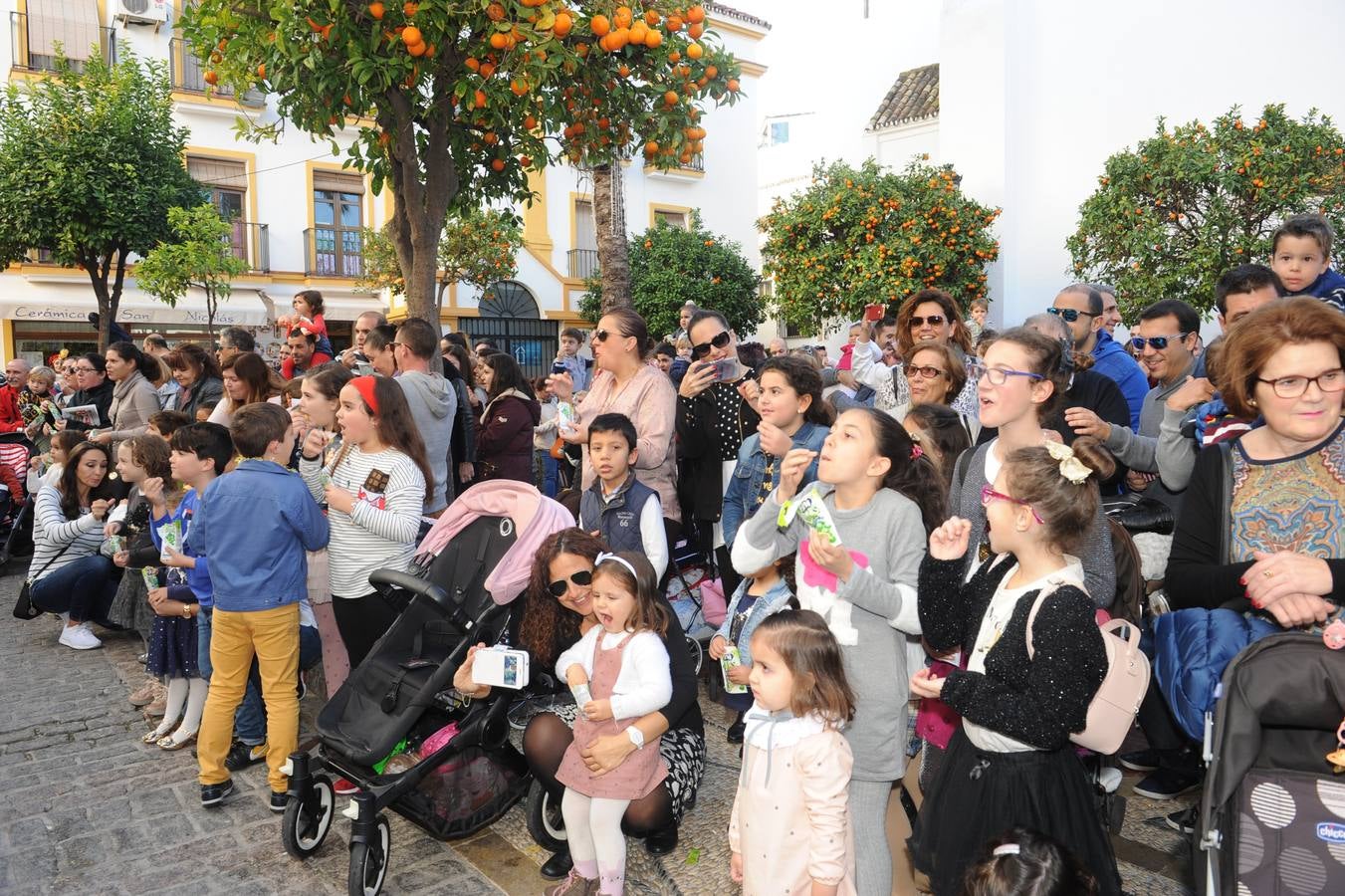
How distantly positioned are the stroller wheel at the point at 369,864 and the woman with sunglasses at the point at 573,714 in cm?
57

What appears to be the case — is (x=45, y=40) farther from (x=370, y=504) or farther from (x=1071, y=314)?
(x=1071, y=314)

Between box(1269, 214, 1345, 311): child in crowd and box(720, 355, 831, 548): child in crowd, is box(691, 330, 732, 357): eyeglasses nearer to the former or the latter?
box(720, 355, 831, 548): child in crowd

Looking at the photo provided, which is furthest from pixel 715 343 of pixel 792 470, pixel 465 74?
pixel 792 470

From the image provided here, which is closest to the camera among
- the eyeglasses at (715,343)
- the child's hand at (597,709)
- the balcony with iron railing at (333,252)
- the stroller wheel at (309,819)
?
the child's hand at (597,709)

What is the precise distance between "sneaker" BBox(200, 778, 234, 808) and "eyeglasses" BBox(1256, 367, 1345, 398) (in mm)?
4252

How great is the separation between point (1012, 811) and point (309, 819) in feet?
8.73

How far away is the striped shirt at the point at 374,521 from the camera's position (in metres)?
4.26

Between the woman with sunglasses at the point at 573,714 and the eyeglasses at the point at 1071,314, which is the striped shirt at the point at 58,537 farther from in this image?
the eyeglasses at the point at 1071,314

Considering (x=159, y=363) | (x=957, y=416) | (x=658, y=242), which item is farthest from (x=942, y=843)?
(x=658, y=242)

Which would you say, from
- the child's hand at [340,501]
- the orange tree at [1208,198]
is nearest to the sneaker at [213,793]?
the child's hand at [340,501]

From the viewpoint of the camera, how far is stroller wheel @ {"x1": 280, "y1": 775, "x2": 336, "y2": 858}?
3.49 meters

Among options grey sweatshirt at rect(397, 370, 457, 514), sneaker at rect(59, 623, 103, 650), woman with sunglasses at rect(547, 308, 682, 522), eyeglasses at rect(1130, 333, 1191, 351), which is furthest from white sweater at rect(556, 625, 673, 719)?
sneaker at rect(59, 623, 103, 650)

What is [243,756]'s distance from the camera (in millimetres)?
4531

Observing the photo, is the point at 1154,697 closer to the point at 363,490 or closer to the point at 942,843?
the point at 942,843
